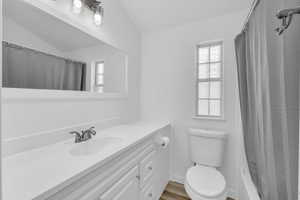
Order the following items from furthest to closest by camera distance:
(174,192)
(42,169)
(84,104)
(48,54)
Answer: (174,192) → (84,104) → (48,54) → (42,169)

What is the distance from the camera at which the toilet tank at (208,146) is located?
172cm

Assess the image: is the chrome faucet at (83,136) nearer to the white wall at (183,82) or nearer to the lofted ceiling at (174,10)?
the white wall at (183,82)

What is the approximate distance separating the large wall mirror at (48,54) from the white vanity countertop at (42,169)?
46 cm

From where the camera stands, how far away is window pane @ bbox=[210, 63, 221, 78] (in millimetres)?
1926

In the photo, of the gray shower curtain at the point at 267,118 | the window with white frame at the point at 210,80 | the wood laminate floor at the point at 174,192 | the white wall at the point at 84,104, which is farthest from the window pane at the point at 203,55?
the wood laminate floor at the point at 174,192

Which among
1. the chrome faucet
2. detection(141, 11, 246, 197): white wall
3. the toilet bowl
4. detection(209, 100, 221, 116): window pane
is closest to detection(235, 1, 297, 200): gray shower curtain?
the toilet bowl

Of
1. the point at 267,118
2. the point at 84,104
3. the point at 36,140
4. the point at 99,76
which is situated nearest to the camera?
the point at 267,118

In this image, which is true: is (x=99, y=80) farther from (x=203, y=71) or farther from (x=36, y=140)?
(x=203, y=71)

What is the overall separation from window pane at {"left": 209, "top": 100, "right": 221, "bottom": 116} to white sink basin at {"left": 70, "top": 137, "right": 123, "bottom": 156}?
1.33 m

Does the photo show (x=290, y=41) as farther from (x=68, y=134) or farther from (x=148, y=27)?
(x=148, y=27)

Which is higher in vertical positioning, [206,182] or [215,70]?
[215,70]

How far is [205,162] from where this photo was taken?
5.83 ft

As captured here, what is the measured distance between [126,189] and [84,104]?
84 centimetres

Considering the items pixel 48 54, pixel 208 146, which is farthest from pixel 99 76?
pixel 208 146
